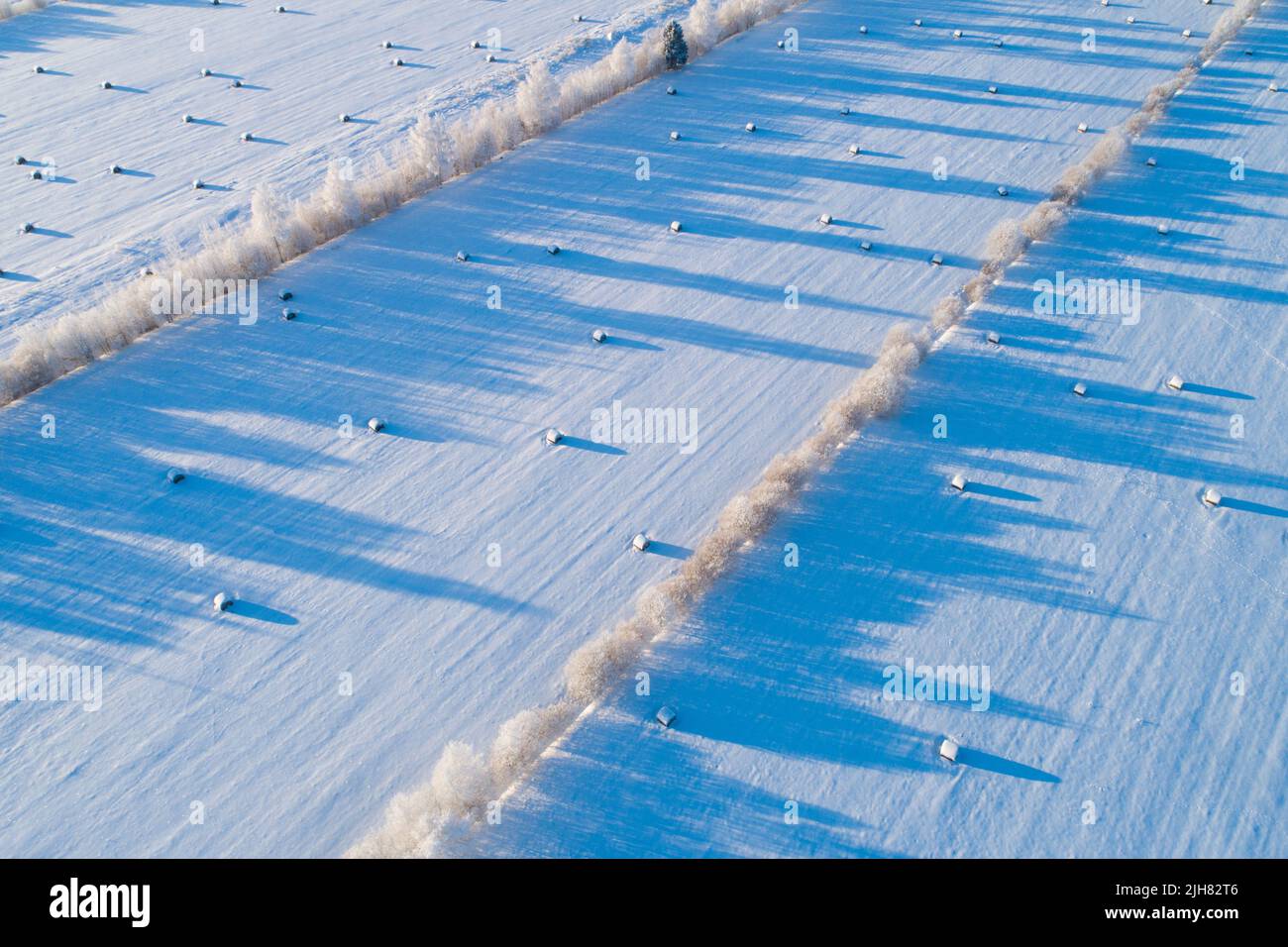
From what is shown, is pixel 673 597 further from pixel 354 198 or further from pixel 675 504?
pixel 354 198

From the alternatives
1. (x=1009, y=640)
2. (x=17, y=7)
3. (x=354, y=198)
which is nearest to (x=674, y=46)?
(x=354, y=198)

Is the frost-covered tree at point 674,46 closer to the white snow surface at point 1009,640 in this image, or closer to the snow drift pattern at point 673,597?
the snow drift pattern at point 673,597

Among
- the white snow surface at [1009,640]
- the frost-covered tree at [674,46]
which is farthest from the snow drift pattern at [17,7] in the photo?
the white snow surface at [1009,640]

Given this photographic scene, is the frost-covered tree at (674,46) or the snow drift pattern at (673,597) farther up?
the frost-covered tree at (674,46)
